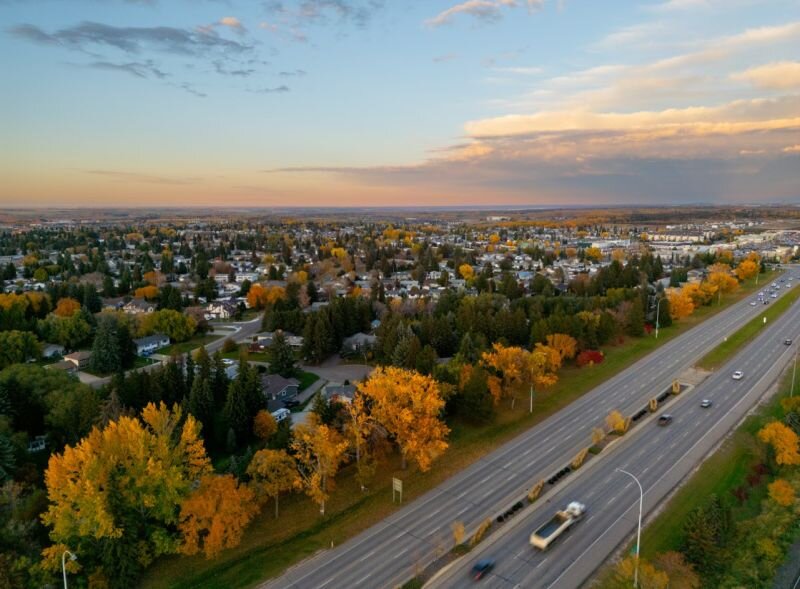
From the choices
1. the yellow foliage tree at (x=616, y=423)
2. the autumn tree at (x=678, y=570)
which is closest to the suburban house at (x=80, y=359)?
the yellow foliage tree at (x=616, y=423)

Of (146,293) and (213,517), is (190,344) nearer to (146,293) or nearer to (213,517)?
(146,293)

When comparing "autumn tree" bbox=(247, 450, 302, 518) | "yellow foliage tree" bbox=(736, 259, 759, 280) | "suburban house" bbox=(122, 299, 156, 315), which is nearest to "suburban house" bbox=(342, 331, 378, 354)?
"autumn tree" bbox=(247, 450, 302, 518)

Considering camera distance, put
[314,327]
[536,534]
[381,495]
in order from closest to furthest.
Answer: [536,534] < [381,495] < [314,327]

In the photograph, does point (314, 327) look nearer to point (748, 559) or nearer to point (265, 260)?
point (748, 559)

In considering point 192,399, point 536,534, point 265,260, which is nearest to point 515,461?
point 536,534

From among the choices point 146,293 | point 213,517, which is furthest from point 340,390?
point 146,293

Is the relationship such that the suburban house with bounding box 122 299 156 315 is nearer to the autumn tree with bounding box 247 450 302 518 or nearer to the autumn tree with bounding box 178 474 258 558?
the autumn tree with bounding box 247 450 302 518

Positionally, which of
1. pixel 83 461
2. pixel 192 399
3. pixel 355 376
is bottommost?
pixel 355 376
